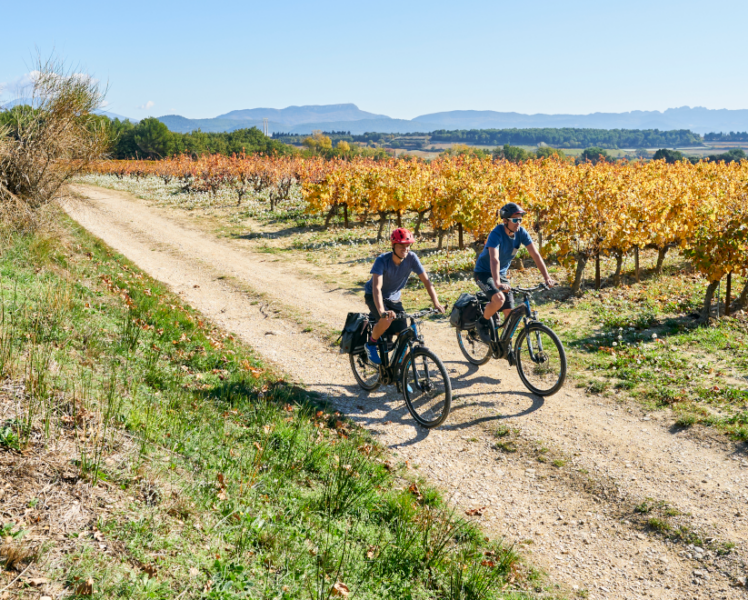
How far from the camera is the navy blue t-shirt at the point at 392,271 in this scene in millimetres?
6590

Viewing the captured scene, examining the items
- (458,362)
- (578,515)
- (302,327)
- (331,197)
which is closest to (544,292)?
(458,362)

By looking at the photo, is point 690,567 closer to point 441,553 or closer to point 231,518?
point 441,553

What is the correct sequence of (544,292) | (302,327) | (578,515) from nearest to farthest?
(578,515) < (302,327) < (544,292)

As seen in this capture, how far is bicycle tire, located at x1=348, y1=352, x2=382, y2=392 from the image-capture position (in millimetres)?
7609

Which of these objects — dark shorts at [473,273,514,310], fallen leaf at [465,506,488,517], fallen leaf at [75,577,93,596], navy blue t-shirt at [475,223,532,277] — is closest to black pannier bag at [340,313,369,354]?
dark shorts at [473,273,514,310]

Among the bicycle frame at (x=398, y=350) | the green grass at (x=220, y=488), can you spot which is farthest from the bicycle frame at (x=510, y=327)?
the green grass at (x=220, y=488)

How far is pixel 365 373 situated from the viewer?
317 inches

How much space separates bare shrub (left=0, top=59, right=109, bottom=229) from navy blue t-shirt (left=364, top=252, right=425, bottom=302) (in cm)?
1098

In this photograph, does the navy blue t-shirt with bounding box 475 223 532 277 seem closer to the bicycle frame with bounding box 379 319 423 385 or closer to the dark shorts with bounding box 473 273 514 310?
the dark shorts with bounding box 473 273 514 310

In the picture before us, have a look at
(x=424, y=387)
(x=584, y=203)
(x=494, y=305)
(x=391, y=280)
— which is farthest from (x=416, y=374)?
(x=584, y=203)

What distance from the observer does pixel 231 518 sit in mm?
4121

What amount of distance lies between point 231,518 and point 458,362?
5.55m

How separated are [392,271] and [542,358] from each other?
2.62 m

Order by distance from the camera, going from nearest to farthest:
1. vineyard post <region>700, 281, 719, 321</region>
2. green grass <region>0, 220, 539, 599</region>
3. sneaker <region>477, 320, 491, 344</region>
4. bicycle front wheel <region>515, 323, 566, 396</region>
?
green grass <region>0, 220, 539, 599</region>
bicycle front wheel <region>515, 323, 566, 396</region>
sneaker <region>477, 320, 491, 344</region>
vineyard post <region>700, 281, 719, 321</region>
